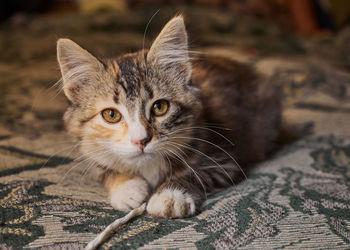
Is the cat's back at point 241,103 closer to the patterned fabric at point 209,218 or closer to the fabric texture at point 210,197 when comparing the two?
the fabric texture at point 210,197

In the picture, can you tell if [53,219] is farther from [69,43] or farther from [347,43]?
[347,43]

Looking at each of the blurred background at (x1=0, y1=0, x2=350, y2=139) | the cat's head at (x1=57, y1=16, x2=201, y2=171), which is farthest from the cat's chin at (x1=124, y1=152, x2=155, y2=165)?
the blurred background at (x1=0, y1=0, x2=350, y2=139)

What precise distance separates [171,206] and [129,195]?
5.9 inches

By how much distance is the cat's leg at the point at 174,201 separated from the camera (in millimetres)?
973

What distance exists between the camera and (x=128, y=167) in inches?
47.7

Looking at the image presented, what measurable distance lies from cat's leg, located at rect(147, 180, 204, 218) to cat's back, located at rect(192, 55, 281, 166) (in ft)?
1.08

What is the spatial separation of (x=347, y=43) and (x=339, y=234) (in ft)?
8.11

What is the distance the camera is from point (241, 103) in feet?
5.42

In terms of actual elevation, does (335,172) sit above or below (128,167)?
below

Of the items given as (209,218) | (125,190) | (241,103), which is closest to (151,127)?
(125,190)

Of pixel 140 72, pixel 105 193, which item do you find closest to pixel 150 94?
pixel 140 72

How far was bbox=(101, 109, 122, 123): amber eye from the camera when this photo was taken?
1.13 meters

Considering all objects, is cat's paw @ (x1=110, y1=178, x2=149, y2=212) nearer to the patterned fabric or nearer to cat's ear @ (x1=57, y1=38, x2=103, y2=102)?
the patterned fabric

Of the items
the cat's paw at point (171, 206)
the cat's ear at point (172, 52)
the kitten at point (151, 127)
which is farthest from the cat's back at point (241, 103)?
the cat's paw at point (171, 206)
